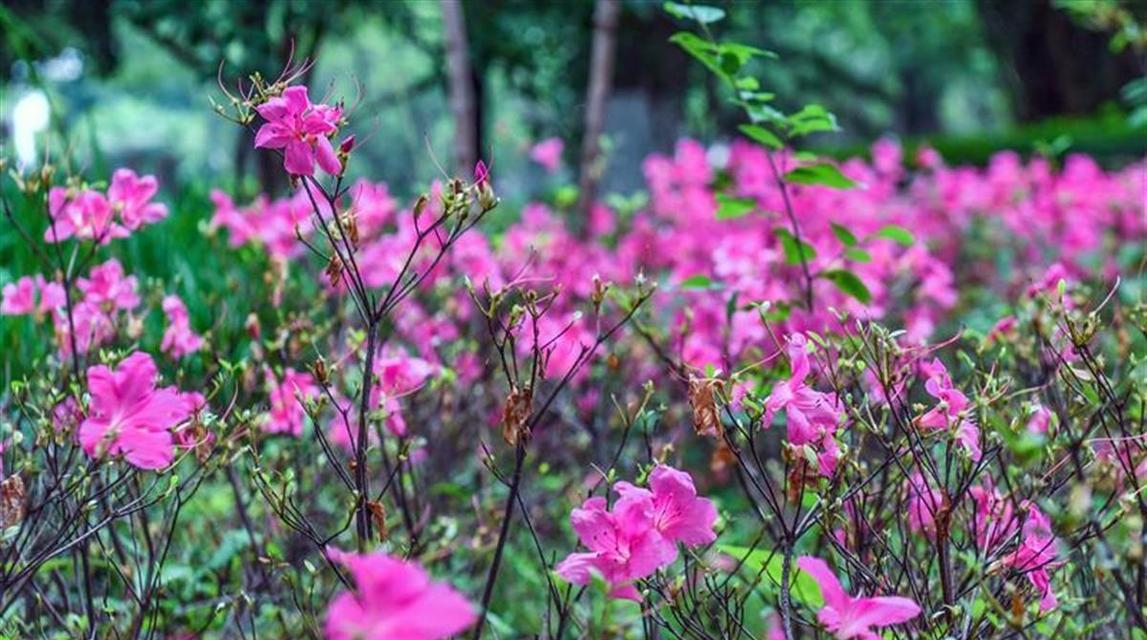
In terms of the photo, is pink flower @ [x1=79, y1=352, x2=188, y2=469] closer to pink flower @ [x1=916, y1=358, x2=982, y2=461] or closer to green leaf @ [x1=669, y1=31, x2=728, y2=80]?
pink flower @ [x1=916, y1=358, x2=982, y2=461]

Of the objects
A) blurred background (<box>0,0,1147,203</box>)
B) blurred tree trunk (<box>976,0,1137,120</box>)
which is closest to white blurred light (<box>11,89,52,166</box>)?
blurred background (<box>0,0,1147,203</box>)

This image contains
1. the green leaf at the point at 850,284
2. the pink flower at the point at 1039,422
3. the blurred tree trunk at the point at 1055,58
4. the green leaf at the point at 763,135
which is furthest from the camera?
the blurred tree trunk at the point at 1055,58

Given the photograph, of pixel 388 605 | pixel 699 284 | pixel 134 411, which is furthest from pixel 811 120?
pixel 388 605

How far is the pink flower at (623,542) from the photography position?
3.76 feet

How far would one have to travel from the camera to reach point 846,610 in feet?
3.49

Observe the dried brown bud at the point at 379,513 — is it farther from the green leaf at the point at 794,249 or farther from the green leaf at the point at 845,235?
the green leaf at the point at 845,235

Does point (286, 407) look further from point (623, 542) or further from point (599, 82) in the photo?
point (599, 82)

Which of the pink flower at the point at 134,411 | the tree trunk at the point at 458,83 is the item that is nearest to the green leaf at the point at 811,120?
the pink flower at the point at 134,411

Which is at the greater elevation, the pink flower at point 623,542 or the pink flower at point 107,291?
the pink flower at point 107,291

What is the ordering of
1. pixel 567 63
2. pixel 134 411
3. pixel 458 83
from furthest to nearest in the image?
pixel 567 63, pixel 458 83, pixel 134 411

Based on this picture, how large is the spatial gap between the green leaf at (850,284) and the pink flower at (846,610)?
139 centimetres

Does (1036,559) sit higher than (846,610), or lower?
lower

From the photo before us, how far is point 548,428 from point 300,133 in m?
2.02

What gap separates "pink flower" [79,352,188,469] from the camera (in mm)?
1141
